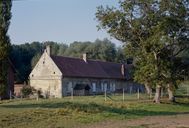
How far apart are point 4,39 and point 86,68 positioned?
38.0 m

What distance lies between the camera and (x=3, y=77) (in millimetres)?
43812

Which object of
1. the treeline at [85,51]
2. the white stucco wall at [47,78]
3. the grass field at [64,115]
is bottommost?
the grass field at [64,115]

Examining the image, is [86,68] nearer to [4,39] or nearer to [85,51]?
[4,39]

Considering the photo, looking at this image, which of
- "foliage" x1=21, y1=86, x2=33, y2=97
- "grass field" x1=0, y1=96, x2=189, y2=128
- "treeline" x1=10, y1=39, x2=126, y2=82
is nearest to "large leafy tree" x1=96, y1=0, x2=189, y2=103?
"grass field" x1=0, y1=96, x2=189, y2=128

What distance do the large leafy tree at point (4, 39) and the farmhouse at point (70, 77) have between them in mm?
27901

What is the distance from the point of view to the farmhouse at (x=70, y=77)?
73188 mm

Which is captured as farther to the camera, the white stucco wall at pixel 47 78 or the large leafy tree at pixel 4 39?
the white stucco wall at pixel 47 78

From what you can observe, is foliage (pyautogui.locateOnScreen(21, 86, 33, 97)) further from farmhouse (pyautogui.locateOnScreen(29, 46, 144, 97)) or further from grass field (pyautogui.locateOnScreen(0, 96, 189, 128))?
grass field (pyautogui.locateOnScreen(0, 96, 189, 128))

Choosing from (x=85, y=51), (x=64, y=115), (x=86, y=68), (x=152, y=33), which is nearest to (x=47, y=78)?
(x=86, y=68)

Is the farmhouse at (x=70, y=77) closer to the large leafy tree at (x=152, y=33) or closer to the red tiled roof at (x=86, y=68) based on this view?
the red tiled roof at (x=86, y=68)

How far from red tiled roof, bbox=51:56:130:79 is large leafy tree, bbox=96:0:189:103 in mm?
22647

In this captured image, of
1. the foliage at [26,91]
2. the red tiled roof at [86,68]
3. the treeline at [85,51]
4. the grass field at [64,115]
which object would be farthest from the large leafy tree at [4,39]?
the treeline at [85,51]

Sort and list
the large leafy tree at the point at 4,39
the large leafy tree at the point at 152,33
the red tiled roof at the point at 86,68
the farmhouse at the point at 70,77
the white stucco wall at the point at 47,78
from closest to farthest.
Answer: the large leafy tree at the point at 4,39 < the large leafy tree at the point at 152,33 < the white stucco wall at the point at 47,78 < the farmhouse at the point at 70,77 < the red tiled roof at the point at 86,68

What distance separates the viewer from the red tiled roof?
74562 mm
